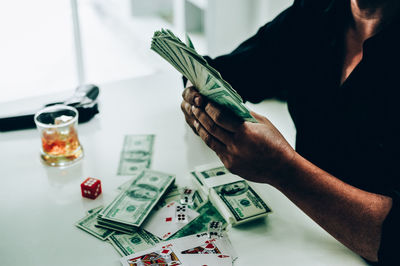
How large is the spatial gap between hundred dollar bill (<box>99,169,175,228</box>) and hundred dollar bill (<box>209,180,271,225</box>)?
0.47 feet

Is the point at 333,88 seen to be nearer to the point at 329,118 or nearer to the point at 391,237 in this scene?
the point at 329,118

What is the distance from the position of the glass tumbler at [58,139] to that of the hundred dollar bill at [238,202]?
47 cm

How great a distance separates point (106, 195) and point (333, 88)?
2.30 feet

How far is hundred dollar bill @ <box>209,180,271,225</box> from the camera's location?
0.95 meters

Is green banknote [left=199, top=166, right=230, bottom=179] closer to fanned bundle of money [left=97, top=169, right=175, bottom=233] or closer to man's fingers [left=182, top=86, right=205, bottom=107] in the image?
fanned bundle of money [left=97, top=169, right=175, bottom=233]

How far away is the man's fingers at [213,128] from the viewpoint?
910mm

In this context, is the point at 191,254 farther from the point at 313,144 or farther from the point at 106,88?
the point at 106,88

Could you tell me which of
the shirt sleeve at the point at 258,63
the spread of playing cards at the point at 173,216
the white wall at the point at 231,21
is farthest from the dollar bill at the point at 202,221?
the white wall at the point at 231,21

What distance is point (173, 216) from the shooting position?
0.98 metres

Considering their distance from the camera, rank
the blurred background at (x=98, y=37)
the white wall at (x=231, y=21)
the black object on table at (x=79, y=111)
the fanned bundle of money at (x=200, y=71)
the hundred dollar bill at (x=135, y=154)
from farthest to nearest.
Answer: the blurred background at (x=98, y=37) → the white wall at (x=231, y=21) → the black object on table at (x=79, y=111) → the hundred dollar bill at (x=135, y=154) → the fanned bundle of money at (x=200, y=71)

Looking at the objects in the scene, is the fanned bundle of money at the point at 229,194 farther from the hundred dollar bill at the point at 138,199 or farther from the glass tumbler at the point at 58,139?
the glass tumbler at the point at 58,139

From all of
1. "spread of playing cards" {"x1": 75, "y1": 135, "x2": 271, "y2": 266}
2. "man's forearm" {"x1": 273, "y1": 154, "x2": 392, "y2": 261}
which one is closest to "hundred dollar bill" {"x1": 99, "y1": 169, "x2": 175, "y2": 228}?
"spread of playing cards" {"x1": 75, "y1": 135, "x2": 271, "y2": 266}

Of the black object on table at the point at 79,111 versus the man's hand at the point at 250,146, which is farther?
the black object on table at the point at 79,111

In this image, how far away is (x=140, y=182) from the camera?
3.57 feet
